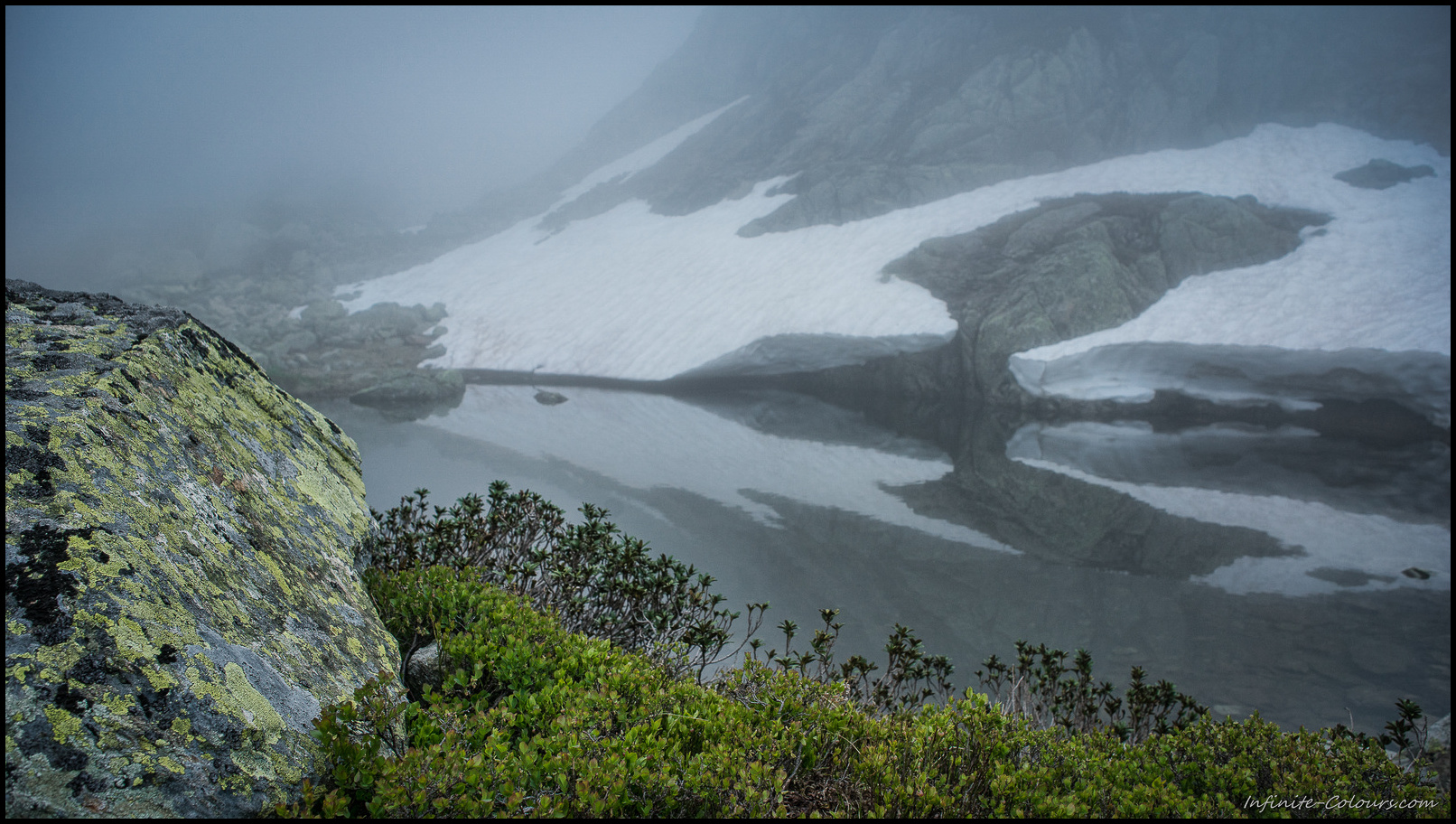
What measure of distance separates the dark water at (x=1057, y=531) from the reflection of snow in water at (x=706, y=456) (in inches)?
4.1

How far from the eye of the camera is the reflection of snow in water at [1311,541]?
29.3ft

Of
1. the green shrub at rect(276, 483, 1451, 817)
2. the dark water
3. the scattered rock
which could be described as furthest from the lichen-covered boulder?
the scattered rock

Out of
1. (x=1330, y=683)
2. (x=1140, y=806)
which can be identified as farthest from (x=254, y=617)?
(x=1330, y=683)

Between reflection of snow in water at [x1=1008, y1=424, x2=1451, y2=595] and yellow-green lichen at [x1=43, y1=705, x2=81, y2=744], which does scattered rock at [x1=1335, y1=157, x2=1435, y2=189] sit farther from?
yellow-green lichen at [x1=43, y1=705, x2=81, y2=744]

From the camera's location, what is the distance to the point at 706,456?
14820 mm

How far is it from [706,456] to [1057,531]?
7631mm

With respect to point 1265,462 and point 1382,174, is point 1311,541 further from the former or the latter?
point 1382,174

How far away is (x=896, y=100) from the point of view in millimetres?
49375

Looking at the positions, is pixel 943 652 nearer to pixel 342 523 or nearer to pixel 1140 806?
pixel 1140 806

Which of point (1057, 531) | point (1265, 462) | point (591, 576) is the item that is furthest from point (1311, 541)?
point (591, 576)

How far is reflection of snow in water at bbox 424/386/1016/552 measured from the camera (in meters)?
11.7

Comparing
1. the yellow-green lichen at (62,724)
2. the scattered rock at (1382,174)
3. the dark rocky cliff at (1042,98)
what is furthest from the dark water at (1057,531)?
the dark rocky cliff at (1042,98)

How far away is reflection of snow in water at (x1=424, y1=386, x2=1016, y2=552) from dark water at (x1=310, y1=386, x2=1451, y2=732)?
104 millimetres

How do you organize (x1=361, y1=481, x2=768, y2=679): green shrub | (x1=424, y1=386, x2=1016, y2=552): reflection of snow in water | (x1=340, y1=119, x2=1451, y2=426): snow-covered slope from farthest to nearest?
1. (x1=340, y1=119, x2=1451, y2=426): snow-covered slope
2. (x1=424, y1=386, x2=1016, y2=552): reflection of snow in water
3. (x1=361, y1=481, x2=768, y2=679): green shrub
